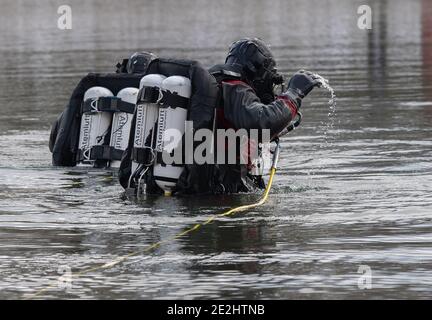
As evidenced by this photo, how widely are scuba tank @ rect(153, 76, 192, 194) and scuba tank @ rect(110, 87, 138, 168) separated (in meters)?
1.81

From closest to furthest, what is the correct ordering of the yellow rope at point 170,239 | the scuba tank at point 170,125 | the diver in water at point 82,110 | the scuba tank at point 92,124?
the yellow rope at point 170,239, the scuba tank at point 170,125, the scuba tank at point 92,124, the diver in water at point 82,110

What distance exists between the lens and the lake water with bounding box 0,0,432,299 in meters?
8.06

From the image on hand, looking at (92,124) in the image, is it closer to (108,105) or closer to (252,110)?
(108,105)

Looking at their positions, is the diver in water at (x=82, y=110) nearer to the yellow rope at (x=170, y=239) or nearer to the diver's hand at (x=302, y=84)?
the yellow rope at (x=170, y=239)

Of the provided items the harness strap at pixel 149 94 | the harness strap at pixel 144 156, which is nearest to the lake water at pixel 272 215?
A: the harness strap at pixel 144 156

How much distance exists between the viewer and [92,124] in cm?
1294

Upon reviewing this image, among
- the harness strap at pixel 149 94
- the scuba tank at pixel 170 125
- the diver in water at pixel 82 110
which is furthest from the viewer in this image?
the diver in water at pixel 82 110

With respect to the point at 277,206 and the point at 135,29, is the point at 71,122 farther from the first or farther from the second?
the point at 135,29

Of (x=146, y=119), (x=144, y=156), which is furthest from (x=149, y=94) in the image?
(x=144, y=156)

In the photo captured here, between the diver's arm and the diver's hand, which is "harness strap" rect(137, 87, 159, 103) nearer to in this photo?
the diver's arm

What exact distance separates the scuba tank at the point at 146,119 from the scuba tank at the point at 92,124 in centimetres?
183

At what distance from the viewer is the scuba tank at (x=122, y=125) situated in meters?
12.7

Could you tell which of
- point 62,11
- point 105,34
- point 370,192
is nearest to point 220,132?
point 370,192

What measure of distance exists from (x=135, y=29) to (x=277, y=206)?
2555 centimetres
